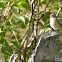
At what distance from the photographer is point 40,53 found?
1177 mm

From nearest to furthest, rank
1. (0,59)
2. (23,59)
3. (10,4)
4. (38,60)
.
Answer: (38,60), (10,4), (0,59), (23,59)

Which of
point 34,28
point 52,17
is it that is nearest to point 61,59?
point 52,17

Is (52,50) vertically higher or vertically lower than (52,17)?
lower

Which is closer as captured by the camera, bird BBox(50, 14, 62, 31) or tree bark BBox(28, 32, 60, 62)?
tree bark BBox(28, 32, 60, 62)

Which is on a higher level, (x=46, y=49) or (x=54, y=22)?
(x=54, y=22)

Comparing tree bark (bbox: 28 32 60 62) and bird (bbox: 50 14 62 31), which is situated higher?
bird (bbox: 50 14 62 31)

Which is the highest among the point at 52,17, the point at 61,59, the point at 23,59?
the point at 52,17

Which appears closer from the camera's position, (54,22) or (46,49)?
(46,49)

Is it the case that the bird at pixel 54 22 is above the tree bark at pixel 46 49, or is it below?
above

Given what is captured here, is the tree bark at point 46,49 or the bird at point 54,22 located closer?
the tree bark at point 46,49

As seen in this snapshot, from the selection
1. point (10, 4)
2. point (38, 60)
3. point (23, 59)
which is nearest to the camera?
point (38, 60)

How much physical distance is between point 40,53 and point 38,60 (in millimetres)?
62

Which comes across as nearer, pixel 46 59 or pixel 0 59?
pixel 46 59

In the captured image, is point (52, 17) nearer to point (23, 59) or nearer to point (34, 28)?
point (34, 28)
